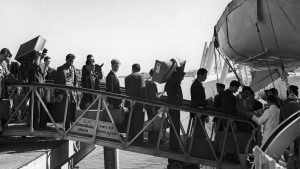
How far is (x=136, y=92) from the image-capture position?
25.8 feet

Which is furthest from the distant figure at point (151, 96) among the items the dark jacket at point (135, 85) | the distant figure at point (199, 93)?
the distant figure at point (199, 93)

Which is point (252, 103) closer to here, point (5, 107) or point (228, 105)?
point (228, 105)

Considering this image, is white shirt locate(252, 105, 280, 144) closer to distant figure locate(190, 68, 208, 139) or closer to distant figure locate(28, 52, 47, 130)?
distant figure locate(190, 68, 208, 139)

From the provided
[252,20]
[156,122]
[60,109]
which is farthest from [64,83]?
[252,20]

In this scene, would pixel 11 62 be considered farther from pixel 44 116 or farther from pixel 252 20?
pixel 252 20

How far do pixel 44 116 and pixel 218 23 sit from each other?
16.0 feet

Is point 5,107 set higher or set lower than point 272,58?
lower

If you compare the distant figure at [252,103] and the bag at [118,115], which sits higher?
the distant figure at [252,103]

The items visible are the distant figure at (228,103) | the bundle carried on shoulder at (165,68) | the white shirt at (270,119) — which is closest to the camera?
the white shirt at (270,119)

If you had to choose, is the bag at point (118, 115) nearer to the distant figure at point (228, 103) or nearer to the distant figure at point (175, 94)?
the distant figure at point (175, 94)

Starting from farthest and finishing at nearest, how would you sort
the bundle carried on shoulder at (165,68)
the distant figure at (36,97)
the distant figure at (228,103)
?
the distant figure at (36,97)
the distant figure at (228,103)
the bundle carried on shoulder at (165,68)

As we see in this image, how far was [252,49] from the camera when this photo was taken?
8406 millimetres

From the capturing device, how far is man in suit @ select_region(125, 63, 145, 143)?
25.5ft

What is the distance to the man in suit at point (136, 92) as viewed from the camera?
7.78 meters
